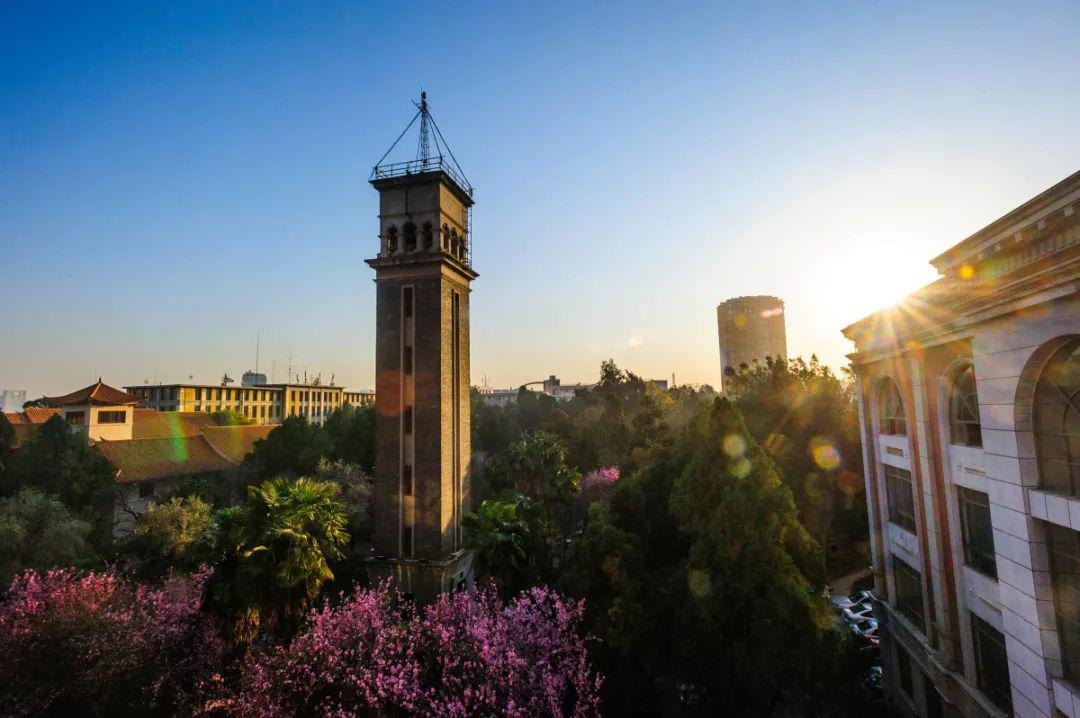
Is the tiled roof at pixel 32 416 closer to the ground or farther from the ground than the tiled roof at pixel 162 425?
farther from the ground

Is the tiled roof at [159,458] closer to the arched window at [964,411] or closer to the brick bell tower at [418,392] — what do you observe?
the brick bell tower at [418,392]

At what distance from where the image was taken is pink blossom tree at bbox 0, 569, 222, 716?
55.5 feet

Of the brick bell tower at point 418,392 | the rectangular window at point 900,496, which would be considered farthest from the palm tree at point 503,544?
the rectangular window at point 900,496

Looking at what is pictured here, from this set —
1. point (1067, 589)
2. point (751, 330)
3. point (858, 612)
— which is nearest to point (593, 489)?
point (858, 612)

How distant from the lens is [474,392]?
8075 centimetres

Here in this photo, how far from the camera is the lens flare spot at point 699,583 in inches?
643

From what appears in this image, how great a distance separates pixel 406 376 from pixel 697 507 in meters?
15.4

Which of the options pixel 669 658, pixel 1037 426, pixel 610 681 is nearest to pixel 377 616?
pixel 610 681

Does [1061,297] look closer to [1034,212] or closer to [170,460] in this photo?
[1034,212]

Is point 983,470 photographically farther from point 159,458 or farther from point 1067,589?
point 159,458

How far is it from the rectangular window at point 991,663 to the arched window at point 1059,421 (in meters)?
4.62

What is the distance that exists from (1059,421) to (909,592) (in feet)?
32.4

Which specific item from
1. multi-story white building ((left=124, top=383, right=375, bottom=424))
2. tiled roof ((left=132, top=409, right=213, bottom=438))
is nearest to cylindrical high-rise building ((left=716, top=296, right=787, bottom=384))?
multi-story white building ((left=124, top=383, right=375, bottom=424))

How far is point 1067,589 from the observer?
991cm
